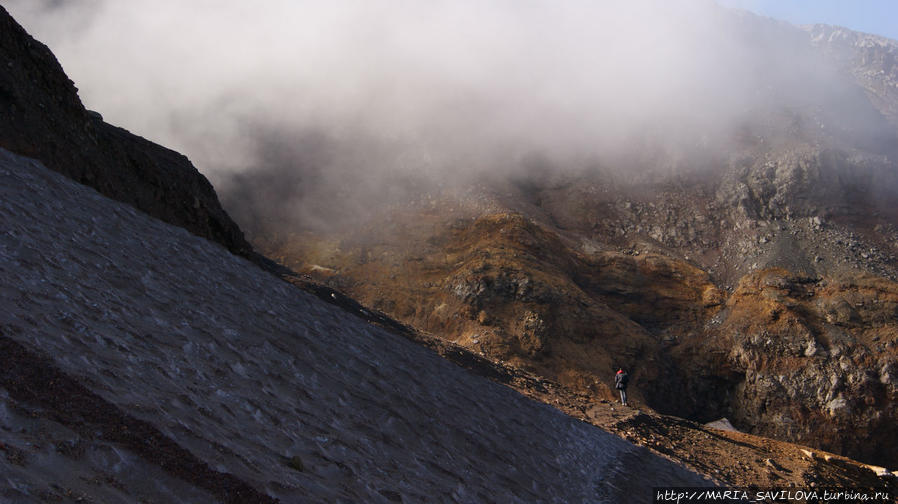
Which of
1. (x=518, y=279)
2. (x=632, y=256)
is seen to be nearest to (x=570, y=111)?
(x=632, y=256)

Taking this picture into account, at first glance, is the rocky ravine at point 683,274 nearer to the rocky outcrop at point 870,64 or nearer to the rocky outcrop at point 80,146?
the rocky outcrop at point 80,146

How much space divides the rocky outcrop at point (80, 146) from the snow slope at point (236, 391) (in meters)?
1.78

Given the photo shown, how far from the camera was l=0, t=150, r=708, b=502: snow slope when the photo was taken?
19.7 ft

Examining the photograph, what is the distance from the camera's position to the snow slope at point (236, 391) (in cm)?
600

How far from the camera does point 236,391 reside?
8305 mm

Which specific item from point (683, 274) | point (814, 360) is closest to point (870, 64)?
point (683, 274)

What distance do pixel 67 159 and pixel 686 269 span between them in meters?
33.9

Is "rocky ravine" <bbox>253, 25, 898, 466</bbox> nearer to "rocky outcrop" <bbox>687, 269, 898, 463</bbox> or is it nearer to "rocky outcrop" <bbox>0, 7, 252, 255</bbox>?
"rocky outcrop" <bbox>687, 269, 898, 463</bbox>

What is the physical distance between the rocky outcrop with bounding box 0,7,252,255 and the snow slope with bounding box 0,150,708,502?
1.78 metres

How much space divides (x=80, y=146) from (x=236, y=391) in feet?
35.2

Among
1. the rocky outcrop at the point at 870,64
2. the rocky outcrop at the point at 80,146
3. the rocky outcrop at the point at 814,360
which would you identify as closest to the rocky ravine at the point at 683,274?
the rocky outcrop at the point at 814,360

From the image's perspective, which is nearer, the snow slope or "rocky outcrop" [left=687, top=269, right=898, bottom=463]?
the snow slope

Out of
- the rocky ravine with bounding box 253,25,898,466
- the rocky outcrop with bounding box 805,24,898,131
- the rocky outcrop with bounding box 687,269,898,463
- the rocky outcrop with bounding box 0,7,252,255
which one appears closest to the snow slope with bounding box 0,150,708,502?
the rocky outcrop with bounding box 0,7,252,255

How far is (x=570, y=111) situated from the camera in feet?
172
